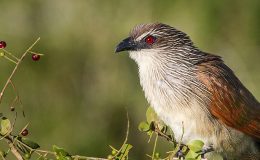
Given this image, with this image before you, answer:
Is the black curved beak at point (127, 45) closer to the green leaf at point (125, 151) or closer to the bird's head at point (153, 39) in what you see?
the bird's head at point (153, 39)

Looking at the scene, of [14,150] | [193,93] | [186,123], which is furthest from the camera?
[193,93]

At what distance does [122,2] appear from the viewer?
9.38 metres

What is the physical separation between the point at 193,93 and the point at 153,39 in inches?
22.4

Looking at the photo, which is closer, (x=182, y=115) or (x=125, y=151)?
(x=125, y=151)

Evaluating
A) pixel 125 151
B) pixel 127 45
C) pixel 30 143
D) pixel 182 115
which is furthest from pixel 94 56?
pixel 30 143

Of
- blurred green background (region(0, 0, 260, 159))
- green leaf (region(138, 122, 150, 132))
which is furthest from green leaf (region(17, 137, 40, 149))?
blurred green background (region(0, 0, 260, 159))

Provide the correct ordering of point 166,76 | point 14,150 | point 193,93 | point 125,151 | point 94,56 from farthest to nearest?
1. point 94,56
2. point 166,76
3. point 193,93
4. point 125,151
5. point 14,150

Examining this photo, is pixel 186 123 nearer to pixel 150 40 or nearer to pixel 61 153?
pixel 150 40

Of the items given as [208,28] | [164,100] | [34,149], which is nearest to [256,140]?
[164,100]

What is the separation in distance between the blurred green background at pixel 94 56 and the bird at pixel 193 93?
2.93 metres

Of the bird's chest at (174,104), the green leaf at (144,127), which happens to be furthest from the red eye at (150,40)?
the green leaf at (144,127)

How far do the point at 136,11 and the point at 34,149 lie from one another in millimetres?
5583

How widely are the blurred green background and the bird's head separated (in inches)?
112

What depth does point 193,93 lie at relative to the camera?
528 centimetres
